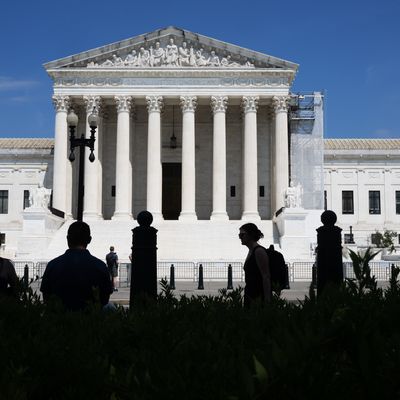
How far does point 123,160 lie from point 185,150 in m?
4.93

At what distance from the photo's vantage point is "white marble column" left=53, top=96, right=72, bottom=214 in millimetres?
47781

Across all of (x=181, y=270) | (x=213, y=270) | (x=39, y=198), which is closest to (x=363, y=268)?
(x=213, y=270)

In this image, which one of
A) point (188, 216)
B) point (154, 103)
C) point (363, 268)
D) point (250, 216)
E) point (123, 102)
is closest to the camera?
point (363, 268)

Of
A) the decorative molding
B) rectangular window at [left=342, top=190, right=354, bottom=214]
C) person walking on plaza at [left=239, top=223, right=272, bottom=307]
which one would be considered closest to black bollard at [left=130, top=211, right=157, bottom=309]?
person walking on plaza at [left=239, top=223, right=272, bottom=307]

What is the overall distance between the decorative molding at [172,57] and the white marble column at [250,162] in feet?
11.6

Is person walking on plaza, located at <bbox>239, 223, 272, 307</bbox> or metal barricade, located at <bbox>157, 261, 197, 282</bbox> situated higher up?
person walking on plaza, located at <bbox>239, 223, 272, 307</bbox>

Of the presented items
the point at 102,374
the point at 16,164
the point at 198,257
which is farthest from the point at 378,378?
the point at 16,164

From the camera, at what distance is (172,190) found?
54000 mm

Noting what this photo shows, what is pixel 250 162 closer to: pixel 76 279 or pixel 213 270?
pixel 213 270

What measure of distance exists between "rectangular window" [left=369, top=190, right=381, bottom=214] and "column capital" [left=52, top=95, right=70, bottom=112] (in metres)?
33.3

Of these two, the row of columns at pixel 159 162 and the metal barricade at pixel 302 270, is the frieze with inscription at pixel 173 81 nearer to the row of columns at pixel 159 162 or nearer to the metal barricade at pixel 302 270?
the row of columns at pixel 159 162

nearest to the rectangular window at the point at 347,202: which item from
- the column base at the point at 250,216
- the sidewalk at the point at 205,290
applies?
the column base at the point at 250,216

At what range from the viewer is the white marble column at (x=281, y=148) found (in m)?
48.1

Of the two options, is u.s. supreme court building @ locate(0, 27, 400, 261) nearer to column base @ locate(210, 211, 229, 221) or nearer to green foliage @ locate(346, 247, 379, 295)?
column base @ locate(210, 211, 229, 221)
